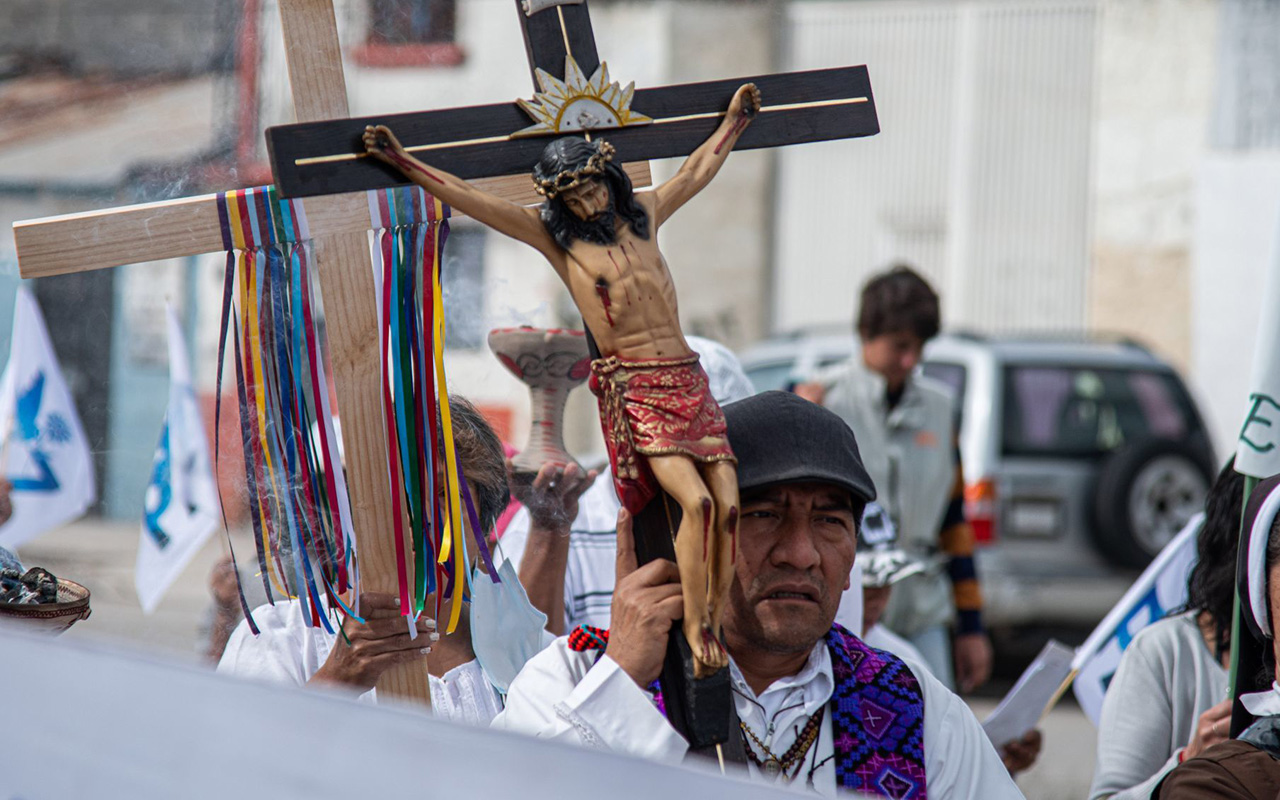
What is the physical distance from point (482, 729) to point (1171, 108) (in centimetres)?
1215

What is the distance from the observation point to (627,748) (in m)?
1.83

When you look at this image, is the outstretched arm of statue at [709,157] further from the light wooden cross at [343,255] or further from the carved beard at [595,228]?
the light wooden cross at [343,255]

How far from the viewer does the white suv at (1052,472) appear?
7.54m

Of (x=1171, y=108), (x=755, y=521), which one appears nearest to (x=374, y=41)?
(x=755, y=521)

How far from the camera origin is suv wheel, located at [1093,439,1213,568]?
24.7 feet

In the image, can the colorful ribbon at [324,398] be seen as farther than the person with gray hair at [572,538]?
No

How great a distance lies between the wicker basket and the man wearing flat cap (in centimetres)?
70

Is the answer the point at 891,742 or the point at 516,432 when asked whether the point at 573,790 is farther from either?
the point at 516,432

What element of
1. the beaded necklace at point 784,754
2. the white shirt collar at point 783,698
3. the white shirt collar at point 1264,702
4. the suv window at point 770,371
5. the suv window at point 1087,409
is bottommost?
the suv window at point 1087,409

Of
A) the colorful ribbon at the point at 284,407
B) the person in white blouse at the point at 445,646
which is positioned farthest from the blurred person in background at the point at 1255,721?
the colorful ribbon at the point at 284,407

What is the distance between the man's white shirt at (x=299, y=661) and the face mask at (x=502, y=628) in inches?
1.4

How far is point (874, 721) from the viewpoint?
213 cm

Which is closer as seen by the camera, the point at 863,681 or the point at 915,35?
the point at 863,681

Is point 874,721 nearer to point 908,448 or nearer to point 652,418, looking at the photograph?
point 652,418
